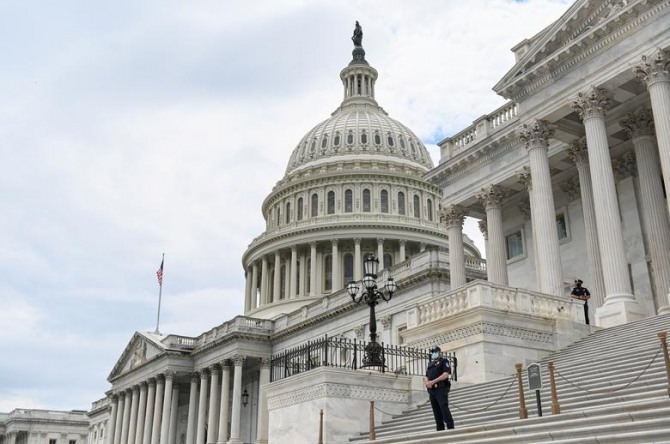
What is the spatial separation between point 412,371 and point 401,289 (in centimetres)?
2810

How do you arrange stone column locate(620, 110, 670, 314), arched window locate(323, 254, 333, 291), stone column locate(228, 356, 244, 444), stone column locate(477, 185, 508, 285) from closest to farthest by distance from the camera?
stone column locate(620, 110, 670, 314)
stone column locate(477, 185, 508, 285)
stone column locate(228, 356, 244, 444)
arched window locate(323, 254, 333, 291)

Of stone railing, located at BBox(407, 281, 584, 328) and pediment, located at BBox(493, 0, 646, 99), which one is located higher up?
pediment, located at BBox(493, 0, 646, 99)

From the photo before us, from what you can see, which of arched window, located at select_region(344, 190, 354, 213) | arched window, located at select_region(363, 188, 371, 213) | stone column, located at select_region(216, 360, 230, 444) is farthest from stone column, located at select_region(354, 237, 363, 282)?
stone column, located at select_region(216, 360, 230, 444)

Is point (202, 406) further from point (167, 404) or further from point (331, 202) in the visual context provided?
point (331, 202)

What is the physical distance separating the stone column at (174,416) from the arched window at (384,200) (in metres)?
30.9

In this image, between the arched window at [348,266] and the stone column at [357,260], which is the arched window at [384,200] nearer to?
the stone column at [357,260]

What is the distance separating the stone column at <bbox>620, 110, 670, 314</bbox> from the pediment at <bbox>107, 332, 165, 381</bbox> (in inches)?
2144

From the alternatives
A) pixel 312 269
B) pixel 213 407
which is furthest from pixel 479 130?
pixel 312 269

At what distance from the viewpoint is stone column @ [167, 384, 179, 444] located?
7469 centimetres

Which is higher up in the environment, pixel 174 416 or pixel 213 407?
pixel 174 416

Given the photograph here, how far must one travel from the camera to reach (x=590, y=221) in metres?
30.8

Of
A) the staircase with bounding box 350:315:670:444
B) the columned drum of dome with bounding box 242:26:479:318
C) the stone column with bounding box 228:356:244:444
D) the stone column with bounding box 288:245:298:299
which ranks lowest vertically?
the staircase with bounding box 350:315:670:444

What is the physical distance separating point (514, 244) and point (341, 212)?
49.2 meters

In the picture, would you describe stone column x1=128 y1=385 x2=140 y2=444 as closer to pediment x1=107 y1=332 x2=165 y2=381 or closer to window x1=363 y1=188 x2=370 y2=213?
pediment x1=107 y1=332 x2=165 y2=381
